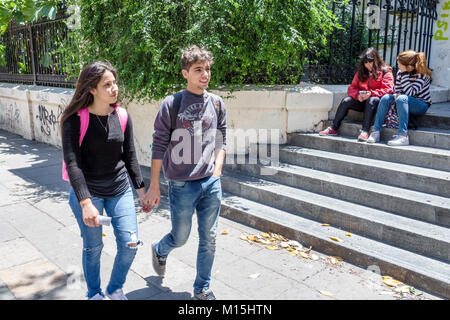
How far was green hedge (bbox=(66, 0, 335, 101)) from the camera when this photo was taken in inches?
207

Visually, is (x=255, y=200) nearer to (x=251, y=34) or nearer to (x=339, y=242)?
(x=339, y=242)

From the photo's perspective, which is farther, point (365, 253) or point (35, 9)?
point (35, 9)

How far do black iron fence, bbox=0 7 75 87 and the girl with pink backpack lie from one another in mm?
5321

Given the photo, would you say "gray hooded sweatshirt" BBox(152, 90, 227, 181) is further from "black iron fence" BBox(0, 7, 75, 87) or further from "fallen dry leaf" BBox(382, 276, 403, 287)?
"black iron fence" BBox(0, 7, 75, 87)

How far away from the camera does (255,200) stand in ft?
17.1

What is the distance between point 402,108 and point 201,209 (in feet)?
11.2

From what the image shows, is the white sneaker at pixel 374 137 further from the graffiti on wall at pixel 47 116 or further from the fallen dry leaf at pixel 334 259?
the graffiti on wall at pixel 47 116

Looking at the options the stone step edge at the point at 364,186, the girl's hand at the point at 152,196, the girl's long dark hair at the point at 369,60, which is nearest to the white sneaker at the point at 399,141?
the stone step edge at the point at 364,186

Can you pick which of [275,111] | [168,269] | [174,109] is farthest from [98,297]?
[275,111]

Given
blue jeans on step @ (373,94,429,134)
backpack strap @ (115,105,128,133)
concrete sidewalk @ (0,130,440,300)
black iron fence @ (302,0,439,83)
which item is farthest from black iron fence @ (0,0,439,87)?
backpack strap @ (115,105,128,133)

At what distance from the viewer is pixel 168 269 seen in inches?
145

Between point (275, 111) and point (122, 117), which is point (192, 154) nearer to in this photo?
point (122, 117)
